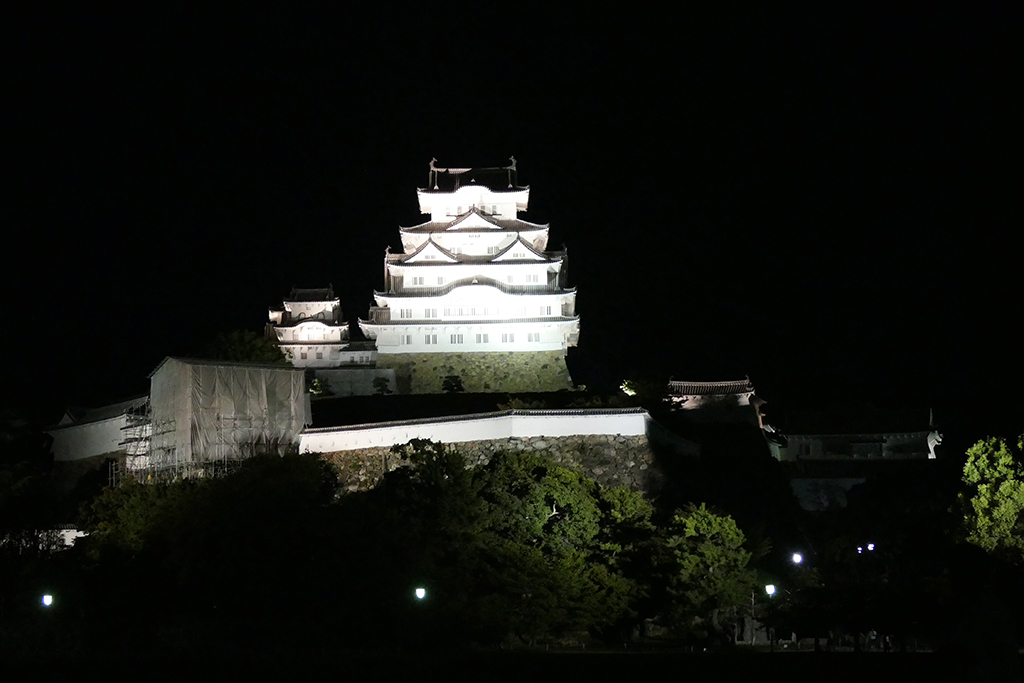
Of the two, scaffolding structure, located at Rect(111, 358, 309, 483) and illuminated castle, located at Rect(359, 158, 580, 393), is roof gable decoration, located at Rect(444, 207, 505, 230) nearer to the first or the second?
illuminated castle, located at Rect(359, 158, 580, 393)

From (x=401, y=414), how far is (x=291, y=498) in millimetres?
9730

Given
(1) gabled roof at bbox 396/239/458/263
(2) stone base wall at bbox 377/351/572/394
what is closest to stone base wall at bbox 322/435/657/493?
(2) stone base wall at bbox 377/351/572/394

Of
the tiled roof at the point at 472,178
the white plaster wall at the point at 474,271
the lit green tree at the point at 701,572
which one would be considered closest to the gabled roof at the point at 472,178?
the tiled roof at the point at 472,178

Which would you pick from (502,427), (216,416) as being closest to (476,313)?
(502,427)

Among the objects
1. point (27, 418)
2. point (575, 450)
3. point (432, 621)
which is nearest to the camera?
point (432, 621)

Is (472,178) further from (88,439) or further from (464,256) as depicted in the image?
(88,439)

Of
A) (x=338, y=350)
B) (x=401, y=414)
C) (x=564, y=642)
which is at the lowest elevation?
(x=564, y=642)

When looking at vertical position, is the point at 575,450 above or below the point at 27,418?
below

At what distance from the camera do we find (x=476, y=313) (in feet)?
139

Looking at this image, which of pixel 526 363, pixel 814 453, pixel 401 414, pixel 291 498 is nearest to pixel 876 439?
pixel 814 453

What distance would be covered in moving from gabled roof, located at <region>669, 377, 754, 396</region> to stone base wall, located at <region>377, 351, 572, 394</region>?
12.3 feet

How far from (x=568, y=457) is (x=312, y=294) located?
22.8 m

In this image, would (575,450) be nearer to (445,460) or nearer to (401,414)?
(445,460)

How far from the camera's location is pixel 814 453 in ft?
128
